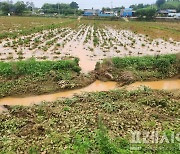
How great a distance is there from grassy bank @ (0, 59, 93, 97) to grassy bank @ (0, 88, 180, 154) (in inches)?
77.9

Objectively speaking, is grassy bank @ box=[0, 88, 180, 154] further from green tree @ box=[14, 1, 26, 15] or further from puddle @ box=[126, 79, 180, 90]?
green tree @ box=[14, 1, 26, 15]

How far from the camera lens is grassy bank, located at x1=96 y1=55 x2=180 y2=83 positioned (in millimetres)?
13961

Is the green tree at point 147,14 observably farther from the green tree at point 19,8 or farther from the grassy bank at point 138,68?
the grassy bank at point 138,68

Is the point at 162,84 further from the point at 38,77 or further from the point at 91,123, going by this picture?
Answer: the point at 91,123

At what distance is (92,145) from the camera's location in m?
6.73

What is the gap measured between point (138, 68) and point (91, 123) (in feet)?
24.7

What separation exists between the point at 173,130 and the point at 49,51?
1308cm

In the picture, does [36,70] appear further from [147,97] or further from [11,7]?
[11,7]

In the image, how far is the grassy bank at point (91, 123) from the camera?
6.73 metres

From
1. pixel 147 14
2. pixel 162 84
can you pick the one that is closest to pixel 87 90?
pixel 162 84

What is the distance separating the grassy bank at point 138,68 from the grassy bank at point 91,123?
296 centimetres

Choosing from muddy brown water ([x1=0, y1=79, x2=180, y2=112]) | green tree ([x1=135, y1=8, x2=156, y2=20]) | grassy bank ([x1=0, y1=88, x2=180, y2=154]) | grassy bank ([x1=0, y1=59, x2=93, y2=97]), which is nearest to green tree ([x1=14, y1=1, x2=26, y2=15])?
green tree ([x1=135, y1=8, x2=156, y2=20])

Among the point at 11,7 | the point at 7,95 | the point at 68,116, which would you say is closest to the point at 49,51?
the point at 7,95

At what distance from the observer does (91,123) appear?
8.09 m
